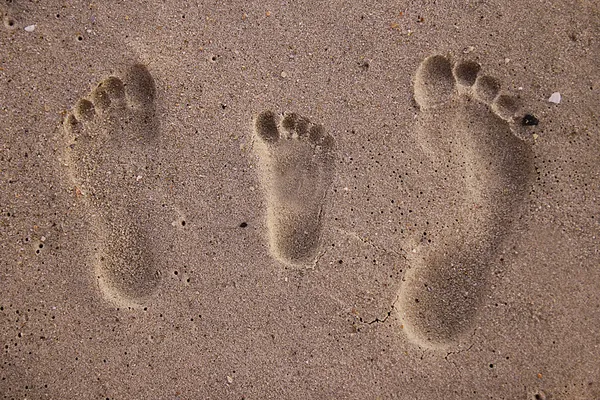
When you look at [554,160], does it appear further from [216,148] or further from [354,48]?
[216,148]

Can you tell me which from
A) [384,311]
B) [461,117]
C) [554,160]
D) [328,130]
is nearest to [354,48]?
[328,130]

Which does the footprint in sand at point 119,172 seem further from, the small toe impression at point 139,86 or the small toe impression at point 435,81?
the small toe impression at point 435,81

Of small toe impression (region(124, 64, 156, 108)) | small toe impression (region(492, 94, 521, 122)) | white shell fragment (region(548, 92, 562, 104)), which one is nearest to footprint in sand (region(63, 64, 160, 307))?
small toe impression (region(124, 64, 156, 108))

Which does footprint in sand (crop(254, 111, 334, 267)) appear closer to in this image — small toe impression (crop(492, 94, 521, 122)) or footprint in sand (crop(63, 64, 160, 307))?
footprint in sand (crop(63, 64, 160, 307))

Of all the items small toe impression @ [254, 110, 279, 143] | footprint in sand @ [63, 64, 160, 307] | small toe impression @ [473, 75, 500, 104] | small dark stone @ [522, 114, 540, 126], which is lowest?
footprint in sand @ [63, 64, 160, 307]

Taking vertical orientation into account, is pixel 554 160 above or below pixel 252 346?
above

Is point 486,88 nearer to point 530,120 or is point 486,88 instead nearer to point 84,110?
point 530,120
